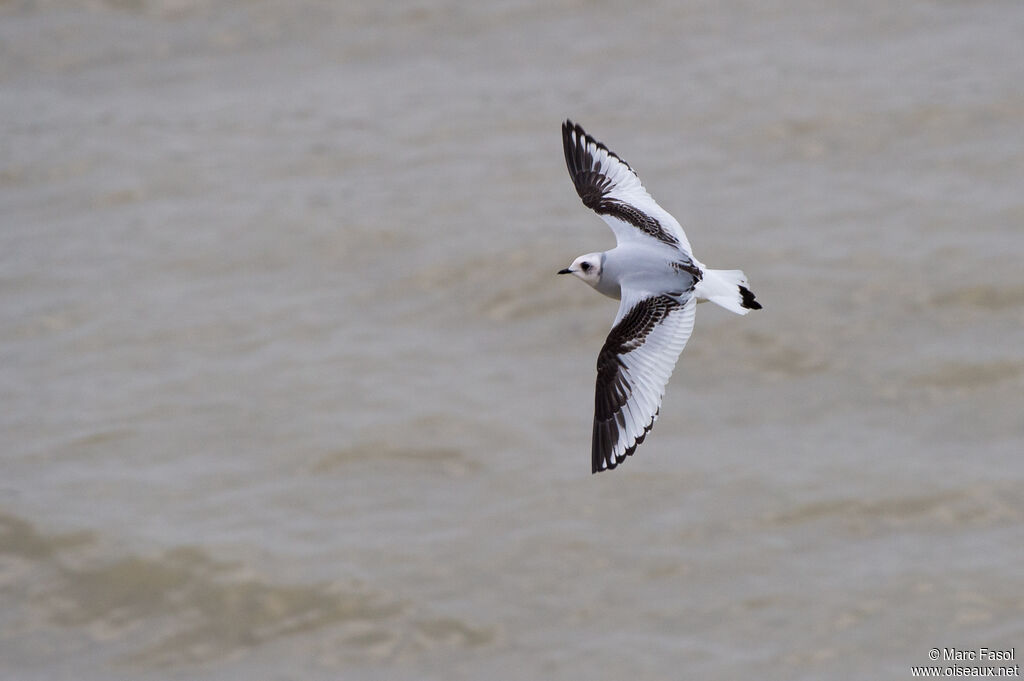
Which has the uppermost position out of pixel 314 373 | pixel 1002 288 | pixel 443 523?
pixel 1002 288

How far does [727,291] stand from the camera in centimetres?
798

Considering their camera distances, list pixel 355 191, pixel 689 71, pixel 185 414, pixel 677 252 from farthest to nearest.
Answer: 1. pixel 689 71
2. pixel 355 191
3. pixel 185 414
4. pixel 677 252

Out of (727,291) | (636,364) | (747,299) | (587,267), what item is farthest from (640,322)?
(747,299)

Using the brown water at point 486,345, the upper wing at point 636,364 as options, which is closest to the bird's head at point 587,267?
the upper wing at point 636,364

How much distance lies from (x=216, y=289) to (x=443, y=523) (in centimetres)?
457

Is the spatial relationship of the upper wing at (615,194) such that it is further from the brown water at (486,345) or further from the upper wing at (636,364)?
the brown water at (486,345)

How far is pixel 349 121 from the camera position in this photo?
19297 mm

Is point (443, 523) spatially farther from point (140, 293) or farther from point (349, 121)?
point (349, 121)

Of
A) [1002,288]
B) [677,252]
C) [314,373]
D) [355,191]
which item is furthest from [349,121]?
[677,252]

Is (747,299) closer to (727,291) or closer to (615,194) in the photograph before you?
(727,291)

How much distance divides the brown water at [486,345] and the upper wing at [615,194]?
188 inches

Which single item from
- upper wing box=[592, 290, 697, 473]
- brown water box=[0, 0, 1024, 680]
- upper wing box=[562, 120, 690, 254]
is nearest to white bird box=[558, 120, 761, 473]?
upper wing box=[592, 290, 697, 473]

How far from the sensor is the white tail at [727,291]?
7.82 metres

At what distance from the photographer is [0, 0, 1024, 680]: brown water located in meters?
13.2
